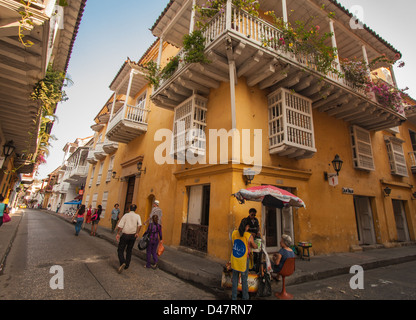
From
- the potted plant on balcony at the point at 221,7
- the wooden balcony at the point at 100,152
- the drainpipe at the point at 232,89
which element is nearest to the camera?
the potted plant on balcony at the point at 221,7

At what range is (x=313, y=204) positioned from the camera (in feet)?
26.1

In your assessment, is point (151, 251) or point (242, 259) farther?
point (151, 251)

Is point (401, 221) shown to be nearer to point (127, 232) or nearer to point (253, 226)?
point (253, 226)

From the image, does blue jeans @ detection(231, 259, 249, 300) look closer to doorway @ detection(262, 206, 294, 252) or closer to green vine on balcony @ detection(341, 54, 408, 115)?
doorway @ detection(262, 206, 294, 252)

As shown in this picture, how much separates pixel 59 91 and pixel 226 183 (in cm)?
546

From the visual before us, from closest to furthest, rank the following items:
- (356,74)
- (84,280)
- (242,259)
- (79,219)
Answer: (242,259) → (84,280) → (356,74) → (79,219)

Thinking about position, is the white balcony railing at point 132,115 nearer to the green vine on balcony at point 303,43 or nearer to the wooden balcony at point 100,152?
the wooden balcony at point 100,152

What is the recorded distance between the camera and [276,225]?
757 centimetres

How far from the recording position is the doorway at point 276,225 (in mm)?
7344

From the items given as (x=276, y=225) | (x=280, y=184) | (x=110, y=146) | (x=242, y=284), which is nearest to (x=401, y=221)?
(x=276, y=225)

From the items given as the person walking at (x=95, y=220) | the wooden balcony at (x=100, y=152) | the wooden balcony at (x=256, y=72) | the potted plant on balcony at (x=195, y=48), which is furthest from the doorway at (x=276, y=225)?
the wooden balcony at (x=100, y=152)

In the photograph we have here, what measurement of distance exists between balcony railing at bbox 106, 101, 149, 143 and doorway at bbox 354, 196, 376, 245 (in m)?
12.5

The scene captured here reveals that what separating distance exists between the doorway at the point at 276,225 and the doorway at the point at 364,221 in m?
5.11

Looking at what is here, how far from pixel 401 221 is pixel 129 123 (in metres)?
16.7
